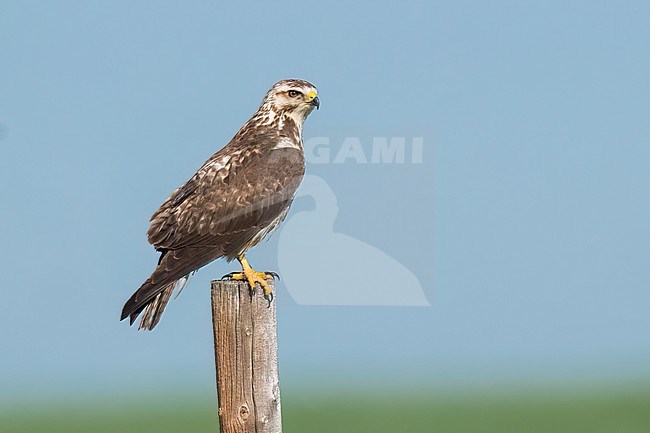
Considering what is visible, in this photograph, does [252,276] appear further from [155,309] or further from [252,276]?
[155,309]

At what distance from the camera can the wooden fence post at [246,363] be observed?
250 inches

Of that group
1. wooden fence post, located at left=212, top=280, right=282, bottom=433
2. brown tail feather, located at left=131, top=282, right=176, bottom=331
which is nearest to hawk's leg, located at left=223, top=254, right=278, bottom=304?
wooden fence post, located at left=212, top=280, right=282, bottom=433

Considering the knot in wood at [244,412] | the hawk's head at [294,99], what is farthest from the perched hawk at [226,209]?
the knot in wood at [244,412]

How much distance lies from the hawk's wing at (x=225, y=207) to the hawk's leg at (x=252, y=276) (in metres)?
0.20

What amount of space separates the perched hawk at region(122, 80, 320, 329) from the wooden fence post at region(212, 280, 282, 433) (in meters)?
0.64

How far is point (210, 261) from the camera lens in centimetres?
755

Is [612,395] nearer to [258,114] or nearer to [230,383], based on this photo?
[258,114]

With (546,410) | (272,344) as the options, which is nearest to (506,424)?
(546,410)

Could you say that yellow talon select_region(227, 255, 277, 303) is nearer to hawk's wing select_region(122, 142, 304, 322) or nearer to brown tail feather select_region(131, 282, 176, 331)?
hawk's wing select_region(122, 142, 304, 322)

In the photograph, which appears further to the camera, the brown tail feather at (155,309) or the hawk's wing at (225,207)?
the hawk's wing at (225,207)

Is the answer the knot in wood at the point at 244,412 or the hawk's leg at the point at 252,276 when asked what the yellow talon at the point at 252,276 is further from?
the knot in wood at the point at 244,412

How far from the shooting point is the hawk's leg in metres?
6.57

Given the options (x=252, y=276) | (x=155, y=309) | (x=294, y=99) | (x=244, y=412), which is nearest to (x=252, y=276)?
(x=252, y=276)

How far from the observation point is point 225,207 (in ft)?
25.3
